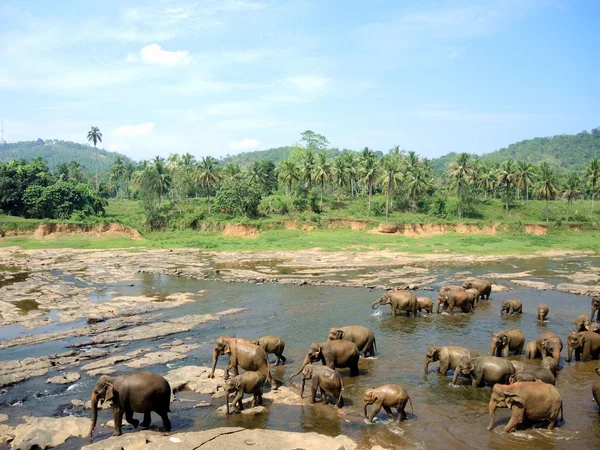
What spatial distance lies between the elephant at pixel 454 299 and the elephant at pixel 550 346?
727cm

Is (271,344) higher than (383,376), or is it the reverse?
(271,344)

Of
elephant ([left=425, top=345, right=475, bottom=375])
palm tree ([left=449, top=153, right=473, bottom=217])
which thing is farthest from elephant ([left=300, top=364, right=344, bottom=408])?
palm tree ([left=449, top=153, right=473, bottom=217])

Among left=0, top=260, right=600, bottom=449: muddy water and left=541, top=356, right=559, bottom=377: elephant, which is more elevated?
left=541, top=356, right=559, bottom=377: elephant

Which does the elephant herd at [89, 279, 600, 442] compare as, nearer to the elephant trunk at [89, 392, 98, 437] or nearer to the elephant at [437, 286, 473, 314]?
the elephant trunk at [89, 392, 98, 437]

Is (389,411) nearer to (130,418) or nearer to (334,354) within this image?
(334,354)

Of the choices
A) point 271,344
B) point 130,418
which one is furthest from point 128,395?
point 271,344

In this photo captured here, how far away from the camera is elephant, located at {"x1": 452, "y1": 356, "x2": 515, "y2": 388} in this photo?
15.0m

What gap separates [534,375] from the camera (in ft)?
47.3

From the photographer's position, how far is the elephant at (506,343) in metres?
18.0


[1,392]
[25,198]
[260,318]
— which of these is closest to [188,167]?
[25,198]

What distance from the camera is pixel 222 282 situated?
119 ft

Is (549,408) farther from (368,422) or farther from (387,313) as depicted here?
(387,313)

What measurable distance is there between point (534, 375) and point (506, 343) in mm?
3887

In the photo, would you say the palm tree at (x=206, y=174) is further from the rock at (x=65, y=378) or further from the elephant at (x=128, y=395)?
the elephant at (x=128, y=395)
